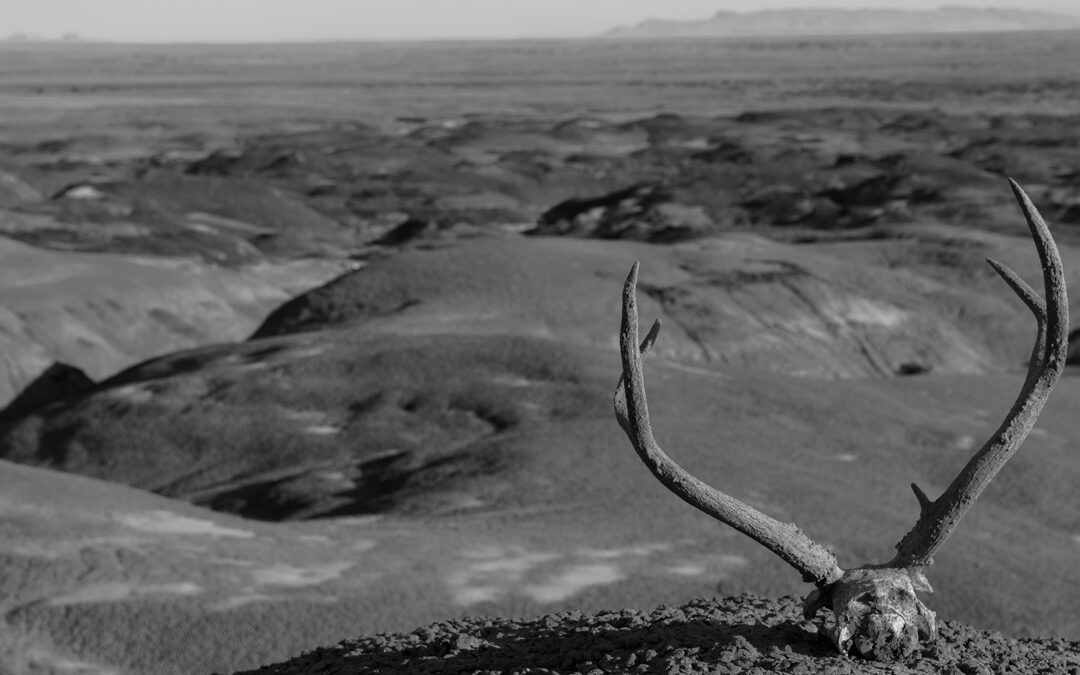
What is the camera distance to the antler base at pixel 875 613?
4031 millimetres

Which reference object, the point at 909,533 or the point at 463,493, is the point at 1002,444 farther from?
the point at 463,493

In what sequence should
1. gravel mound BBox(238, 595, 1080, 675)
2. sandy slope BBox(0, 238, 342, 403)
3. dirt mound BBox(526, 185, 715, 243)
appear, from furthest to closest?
1. dirt mound BBox(526, 185, 715, 243)
2. sandy slope BBox(0, 238, 342, 403)
3. gravel mound BBox(238, 595, 1080, 675)

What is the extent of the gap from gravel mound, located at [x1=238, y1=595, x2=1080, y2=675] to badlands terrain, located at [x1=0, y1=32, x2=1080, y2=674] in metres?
0.23

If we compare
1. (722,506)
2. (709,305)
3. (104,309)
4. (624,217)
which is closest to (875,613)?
(722,506)

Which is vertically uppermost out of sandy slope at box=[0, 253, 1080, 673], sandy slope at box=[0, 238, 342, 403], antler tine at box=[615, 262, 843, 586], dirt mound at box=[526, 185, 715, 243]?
antler tine at box=[615, 262, 843, 586]

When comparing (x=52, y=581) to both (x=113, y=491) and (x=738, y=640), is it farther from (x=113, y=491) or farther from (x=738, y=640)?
(x=738, y=640)

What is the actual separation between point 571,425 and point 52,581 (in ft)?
16.1

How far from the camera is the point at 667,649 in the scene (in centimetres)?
411

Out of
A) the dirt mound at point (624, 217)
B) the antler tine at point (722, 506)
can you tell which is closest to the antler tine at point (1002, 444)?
the antler tine at point (722, 506)

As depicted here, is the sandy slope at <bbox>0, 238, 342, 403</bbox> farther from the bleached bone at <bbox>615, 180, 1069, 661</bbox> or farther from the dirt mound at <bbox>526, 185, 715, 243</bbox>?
the bleached bone at <bbox>615, 180, 1069, 661</bbox>

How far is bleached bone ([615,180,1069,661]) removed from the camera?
13.2 feet

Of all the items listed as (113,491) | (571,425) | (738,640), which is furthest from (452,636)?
(571,425)

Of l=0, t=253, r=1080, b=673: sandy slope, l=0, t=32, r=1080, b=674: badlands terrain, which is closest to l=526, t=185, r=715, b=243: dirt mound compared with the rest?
l=0, t=32, r=1080, b=674: badlands terrain

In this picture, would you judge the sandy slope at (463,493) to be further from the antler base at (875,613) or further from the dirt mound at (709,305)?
the antler base at (875,613)
